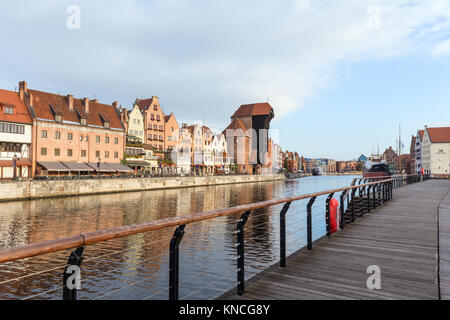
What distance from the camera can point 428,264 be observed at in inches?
228

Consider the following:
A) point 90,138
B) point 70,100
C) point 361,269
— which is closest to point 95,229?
point 361,269

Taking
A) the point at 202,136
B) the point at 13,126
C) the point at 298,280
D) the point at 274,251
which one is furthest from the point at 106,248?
the point at 202,136

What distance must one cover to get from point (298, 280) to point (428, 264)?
2.78 metres

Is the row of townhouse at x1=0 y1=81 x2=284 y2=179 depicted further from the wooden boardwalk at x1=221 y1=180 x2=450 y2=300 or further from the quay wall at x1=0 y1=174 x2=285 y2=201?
the wooden boardwalk at x1=221 y1=180 x2=450 y2=300

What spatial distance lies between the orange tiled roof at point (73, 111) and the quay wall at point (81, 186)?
42.9 ft

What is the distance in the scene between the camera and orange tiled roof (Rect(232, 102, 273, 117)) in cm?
11146

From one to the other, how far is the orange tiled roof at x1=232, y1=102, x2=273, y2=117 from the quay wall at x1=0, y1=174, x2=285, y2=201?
54371 mm

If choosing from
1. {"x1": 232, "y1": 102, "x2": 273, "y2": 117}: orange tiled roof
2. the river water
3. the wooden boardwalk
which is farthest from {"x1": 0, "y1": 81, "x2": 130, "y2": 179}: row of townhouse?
{"x1": 232, "y1": 102, "x2": 273, "y2": 117}: orange tiled roof

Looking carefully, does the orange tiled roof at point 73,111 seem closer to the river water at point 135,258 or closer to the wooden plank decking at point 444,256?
the river water at point 135,258

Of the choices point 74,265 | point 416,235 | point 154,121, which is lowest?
point 416,235

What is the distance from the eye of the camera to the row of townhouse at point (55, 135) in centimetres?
4119

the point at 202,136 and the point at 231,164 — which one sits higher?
the point at 202,136

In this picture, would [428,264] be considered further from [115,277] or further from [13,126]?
[13,126]

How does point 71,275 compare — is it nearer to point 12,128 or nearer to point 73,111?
point 12,128
